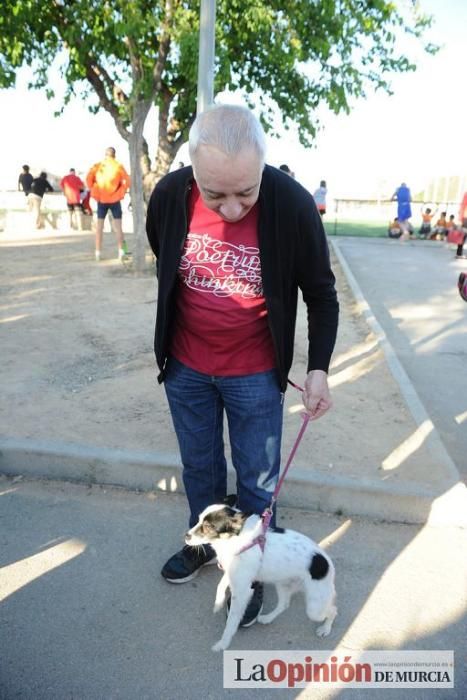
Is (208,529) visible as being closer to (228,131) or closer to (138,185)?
(228,131)

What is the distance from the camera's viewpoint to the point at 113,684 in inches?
83.6

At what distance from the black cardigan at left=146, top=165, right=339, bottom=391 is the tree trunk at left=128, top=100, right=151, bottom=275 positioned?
7214mm

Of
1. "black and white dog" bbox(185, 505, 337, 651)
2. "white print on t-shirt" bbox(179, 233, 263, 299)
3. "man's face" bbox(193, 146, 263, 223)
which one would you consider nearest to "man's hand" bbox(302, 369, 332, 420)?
"white print on t-shirt" bbox(179, 233, 263, 299)

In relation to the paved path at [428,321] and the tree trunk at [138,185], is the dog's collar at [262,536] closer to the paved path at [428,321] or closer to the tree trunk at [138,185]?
the paved path at [428,321]

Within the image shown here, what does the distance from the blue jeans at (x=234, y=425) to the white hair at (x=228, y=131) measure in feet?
3.02

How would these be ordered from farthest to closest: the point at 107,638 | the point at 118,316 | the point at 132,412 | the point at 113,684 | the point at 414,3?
the point at 414,3 → the point at 118,316 → the point at 132,412 → the point at 107,638 → the point at 113,684

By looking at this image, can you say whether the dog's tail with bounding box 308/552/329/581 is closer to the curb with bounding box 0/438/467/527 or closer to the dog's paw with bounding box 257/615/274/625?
the dog's paw with bounding box 257/615/274/625

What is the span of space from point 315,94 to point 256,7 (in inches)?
91.8

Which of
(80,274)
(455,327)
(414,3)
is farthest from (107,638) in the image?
(414,3)

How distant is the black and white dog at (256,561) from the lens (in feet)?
7.42

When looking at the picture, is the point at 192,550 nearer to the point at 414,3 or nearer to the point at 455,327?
the point at 455,327

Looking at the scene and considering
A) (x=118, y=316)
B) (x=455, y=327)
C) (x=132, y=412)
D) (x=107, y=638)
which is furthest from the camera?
(x=455, y=327)

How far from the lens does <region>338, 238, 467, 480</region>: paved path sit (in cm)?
486

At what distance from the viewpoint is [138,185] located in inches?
377
